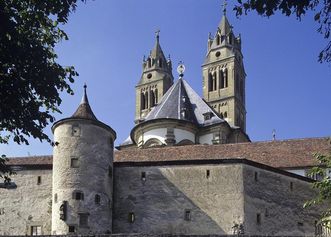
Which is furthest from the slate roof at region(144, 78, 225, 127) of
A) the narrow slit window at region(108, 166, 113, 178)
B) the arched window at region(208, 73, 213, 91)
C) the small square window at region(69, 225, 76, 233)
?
the arched window at region(208, 73, 213, 91)

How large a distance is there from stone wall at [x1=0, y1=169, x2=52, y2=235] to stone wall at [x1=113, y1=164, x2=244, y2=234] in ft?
15.0

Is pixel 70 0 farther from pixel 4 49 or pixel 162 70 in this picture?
pixel 162 70

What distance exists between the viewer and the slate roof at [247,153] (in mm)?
48250

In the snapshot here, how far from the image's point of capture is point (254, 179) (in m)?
45.0

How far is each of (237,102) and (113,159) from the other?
49.0m

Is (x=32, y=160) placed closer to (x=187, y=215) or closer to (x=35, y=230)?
(x=35, y=230)

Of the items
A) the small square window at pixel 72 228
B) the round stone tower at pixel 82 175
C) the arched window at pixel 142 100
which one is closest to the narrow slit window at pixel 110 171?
the round stone tower at pixel 82 175

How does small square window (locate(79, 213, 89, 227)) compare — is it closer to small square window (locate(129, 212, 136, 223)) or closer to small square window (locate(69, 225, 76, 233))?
small square window (locate(69, 225, 76, 233))

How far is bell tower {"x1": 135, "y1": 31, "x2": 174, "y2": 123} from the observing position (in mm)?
101812

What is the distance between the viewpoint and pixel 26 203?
151ft

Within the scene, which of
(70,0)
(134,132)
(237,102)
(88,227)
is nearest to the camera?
(70,0)

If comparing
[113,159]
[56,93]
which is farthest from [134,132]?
[56,93]

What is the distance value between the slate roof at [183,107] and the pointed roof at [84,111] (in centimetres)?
1547

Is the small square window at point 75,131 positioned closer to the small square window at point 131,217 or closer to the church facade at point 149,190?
the church facade at point 149,190
